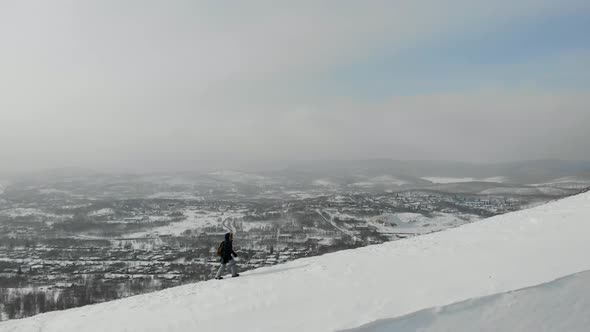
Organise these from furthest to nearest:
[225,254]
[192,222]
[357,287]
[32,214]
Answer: [32,214] < [192,222] < [225,254] < [357,287]

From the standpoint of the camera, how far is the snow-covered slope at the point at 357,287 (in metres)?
8.48

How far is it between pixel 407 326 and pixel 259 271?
7.43 m

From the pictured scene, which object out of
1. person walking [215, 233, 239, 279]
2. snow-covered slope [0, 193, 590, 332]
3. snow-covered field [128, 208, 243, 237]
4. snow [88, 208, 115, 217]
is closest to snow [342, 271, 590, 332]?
snow-covered slope [0, 193, 590, 332]

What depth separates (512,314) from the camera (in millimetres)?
7598

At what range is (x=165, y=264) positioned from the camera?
6316 centimetres

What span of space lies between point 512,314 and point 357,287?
3.54 metres

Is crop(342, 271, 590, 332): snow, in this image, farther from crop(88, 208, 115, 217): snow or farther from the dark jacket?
crop(88, 208, 115, 217): snow

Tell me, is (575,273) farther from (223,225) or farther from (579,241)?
(223,225)

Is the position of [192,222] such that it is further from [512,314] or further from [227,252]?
[512,314]

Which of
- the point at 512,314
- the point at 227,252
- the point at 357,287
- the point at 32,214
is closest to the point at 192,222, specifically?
the point at 32,214

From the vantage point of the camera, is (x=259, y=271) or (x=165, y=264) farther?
(x=165, y=264)

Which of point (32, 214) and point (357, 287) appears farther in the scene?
point (32, 214)

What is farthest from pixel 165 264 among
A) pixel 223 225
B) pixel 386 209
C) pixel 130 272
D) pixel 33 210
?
pixel 33 210

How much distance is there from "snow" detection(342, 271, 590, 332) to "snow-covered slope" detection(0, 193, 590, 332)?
0.17m
